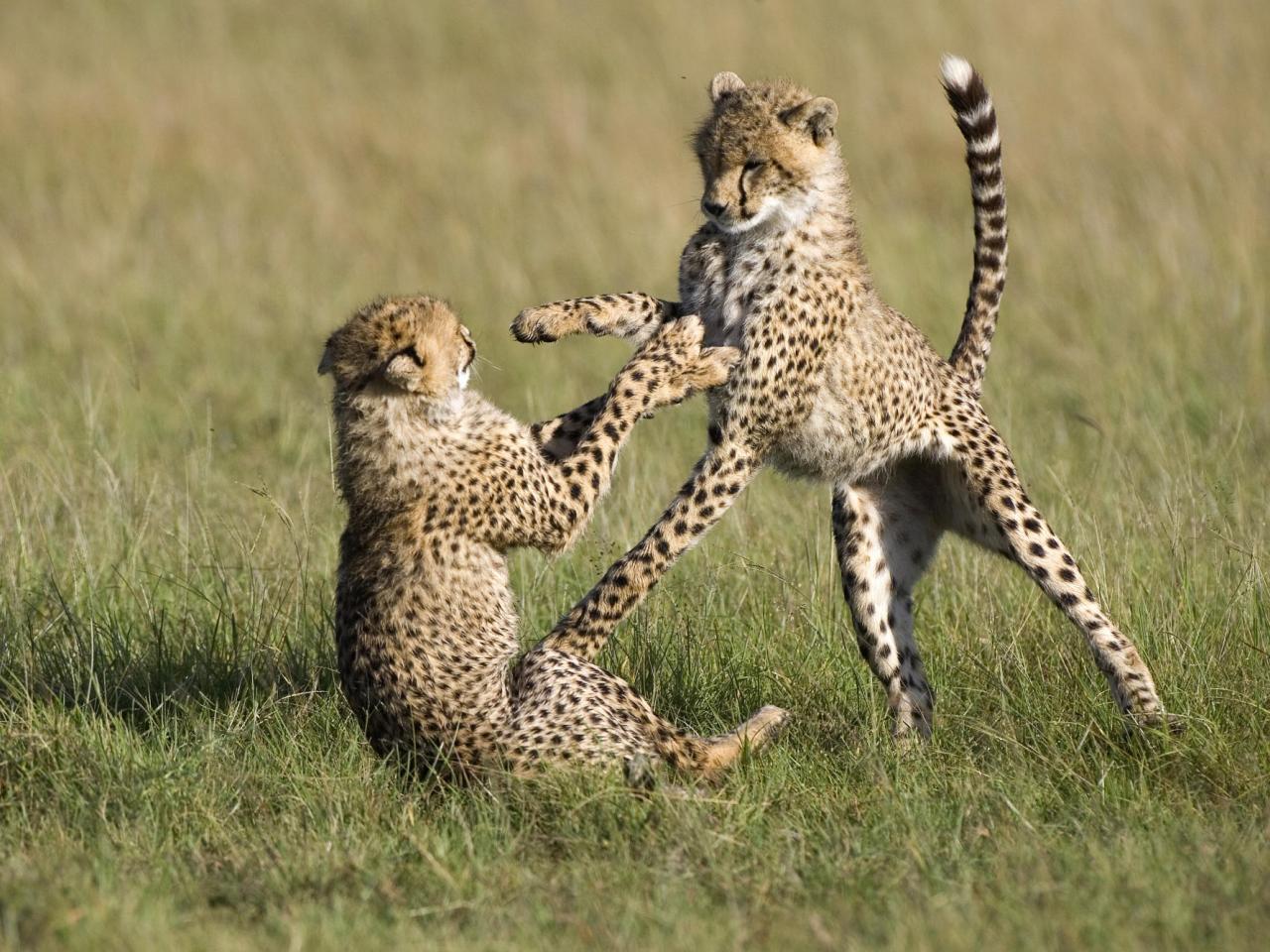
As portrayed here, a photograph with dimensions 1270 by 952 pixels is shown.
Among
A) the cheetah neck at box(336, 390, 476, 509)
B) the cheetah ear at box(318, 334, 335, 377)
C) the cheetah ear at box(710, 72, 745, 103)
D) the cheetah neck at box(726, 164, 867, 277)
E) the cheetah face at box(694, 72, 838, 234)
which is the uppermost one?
the cheetah ear at box(710, 72, 745, 103)

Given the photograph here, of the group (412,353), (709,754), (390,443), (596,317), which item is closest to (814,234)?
(596,317)

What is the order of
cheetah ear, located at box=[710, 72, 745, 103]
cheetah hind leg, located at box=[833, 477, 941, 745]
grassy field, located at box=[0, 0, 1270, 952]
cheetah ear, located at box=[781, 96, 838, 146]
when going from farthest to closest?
cheetah ear, located at box=[710, 72, 745, 103] < cheetah hind leg, located at box=[833, 477, 941, 745] < cheetah ear, located at box=[781, 96, 838, 146] < grassy field, located at box=[0, 0, 1270, 952]

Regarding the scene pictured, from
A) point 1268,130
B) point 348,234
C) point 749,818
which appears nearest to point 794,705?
point 749,818

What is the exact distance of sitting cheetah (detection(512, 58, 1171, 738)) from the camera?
4754mm

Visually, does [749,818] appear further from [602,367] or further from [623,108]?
[623,108]

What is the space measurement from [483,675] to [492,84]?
842 centimetres

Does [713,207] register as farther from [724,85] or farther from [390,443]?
[390,443]

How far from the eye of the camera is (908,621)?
5.11 m

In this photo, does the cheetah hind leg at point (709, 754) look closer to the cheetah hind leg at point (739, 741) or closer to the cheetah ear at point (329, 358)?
the cheetah hind leg at point (739, 741)

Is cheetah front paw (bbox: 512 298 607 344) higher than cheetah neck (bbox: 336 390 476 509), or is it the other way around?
cheetah front paw (bbox: 512 298 607 344)

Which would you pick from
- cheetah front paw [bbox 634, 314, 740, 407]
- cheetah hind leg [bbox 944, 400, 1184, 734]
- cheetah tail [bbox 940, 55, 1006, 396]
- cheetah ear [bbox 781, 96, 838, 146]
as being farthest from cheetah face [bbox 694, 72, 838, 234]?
cheetah hind leg [bbox 944, 400, 1184, 734]

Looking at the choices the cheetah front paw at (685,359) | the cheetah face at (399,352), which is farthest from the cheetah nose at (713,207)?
the cheetah face at (399,352)

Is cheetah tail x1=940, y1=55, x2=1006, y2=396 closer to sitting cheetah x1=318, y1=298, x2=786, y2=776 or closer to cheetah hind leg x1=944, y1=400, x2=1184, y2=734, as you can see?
cheetah hind leg x1=944, y1=400, x2=1184, y2=734

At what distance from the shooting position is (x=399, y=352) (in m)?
4.48
